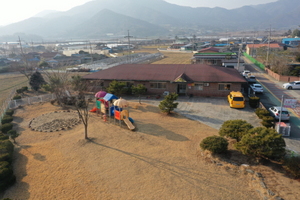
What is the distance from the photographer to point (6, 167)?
11086 millimetres

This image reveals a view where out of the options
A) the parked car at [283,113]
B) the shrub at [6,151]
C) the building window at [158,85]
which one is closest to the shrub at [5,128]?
the shrub at [6,151]

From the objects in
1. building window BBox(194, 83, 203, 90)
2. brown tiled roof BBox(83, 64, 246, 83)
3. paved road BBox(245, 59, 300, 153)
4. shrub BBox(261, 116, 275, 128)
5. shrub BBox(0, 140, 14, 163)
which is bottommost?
paved road BBox(245, 59, 300, 153)

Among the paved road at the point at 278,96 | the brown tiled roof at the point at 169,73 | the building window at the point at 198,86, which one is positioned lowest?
the paved road at the point at 278,96

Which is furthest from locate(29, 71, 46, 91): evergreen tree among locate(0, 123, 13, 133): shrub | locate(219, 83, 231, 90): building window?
locate(219, 83, 231, 90): building window

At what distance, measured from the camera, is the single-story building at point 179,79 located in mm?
25969

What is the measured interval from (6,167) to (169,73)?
69.8 ft

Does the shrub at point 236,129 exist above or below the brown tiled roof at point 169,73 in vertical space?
below

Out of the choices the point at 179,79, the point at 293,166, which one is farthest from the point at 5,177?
the point at 179,79

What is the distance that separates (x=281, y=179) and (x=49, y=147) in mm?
13682

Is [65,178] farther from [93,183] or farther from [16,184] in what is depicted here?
[16,184]

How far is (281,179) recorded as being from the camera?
10352 millimetres

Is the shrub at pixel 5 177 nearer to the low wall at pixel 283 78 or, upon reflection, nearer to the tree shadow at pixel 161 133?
the tree shadow at pixel 161 133

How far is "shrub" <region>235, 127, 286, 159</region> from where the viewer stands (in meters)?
11.2

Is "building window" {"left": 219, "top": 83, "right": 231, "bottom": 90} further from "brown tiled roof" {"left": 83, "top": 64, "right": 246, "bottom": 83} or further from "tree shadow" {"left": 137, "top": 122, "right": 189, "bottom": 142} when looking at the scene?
"tree shadow" {"left": 137, "top": 122, "right": 189, "bottom": 142}
